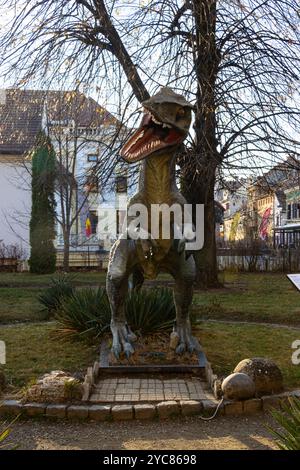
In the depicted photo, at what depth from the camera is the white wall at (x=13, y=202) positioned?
27719mm

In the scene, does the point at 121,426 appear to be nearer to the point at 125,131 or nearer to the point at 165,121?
the point at 165,121

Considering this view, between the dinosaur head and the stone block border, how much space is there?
2.67m

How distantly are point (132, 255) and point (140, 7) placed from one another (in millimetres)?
7362

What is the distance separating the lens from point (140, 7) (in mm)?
11398

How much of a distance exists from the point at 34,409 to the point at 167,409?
3.99 ft

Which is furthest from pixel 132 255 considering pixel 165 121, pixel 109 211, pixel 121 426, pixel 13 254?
pixel 109 211

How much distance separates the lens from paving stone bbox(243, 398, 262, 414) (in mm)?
4973

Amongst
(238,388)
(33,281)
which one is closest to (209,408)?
(238,388)

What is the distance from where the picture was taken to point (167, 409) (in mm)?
4883

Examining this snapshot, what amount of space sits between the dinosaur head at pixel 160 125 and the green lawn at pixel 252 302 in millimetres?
5832

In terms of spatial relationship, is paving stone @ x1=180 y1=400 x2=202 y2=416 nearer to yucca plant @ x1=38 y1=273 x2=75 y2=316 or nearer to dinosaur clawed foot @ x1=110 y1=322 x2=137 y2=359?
dinosaur clawed foot @ x1=110 y1=322 x2=137 y2=359

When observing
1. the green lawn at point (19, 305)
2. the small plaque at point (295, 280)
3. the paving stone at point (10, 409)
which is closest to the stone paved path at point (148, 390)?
the paving stone at point (10, 409)

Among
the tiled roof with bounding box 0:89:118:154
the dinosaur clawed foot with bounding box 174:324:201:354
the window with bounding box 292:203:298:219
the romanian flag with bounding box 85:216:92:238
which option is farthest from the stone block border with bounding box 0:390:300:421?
the window with bounding box 292:203:298:219

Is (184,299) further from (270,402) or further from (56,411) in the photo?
(56,411)
